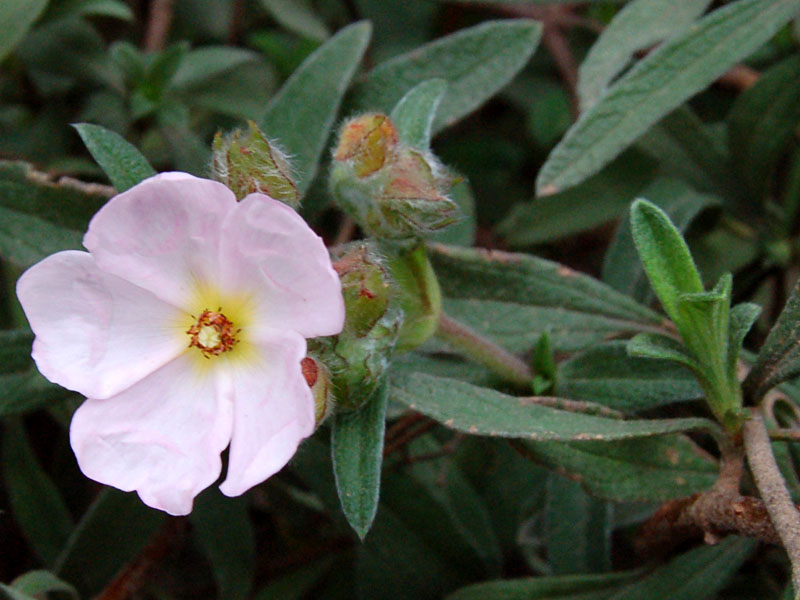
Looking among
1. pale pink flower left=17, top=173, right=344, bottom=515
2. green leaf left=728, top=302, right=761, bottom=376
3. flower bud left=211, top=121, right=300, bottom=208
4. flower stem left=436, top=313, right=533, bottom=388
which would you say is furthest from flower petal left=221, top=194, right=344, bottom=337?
green leaf left=728, top=302, right=761, bottom=376

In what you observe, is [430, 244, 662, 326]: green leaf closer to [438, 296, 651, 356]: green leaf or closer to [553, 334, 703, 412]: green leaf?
[438, 296, 651, 356]: green leaf

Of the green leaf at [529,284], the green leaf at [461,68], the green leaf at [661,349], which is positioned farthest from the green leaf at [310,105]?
the green leaf at [661,349]

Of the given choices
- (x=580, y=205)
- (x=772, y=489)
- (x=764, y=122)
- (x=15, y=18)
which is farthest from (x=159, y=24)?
(x=772, y=489)

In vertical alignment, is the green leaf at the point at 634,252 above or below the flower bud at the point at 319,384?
below

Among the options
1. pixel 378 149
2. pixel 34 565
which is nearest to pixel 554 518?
pixel 378 149

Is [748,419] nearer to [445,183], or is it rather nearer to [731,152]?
[445,183]

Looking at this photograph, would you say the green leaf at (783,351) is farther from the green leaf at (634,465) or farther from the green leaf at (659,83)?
the green leaf at (659,83)
